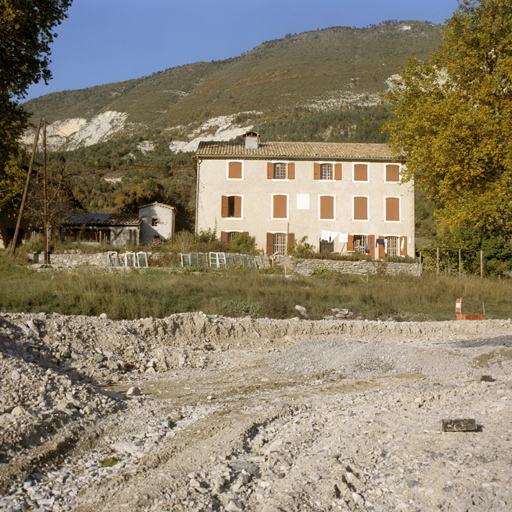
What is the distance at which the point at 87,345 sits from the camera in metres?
9.01

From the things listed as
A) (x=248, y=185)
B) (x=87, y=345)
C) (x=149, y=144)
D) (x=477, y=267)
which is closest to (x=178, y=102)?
(x=149, y=144)

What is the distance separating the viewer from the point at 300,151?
116 feet

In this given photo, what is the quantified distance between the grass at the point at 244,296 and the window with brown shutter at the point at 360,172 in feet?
52.4

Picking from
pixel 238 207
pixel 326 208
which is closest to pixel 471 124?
pixel 326 208

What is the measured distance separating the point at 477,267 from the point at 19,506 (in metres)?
24.8

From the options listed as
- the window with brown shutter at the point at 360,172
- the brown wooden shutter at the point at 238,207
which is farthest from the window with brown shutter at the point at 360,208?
the brown wooden shutter at the point at 238,207

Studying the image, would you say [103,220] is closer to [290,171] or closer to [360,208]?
[290,171]

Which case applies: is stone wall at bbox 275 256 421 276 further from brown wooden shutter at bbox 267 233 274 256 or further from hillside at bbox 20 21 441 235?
hillside at bbox 20 21 441 235

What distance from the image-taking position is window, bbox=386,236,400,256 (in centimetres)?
3447

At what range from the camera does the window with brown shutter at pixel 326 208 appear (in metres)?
34.7

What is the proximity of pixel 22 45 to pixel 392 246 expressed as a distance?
2530 cm

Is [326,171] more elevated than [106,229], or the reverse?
[326,171]

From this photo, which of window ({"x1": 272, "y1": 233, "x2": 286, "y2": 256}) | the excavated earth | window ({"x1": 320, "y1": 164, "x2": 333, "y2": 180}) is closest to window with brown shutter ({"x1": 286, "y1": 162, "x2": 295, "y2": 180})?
window ({"x1": 320, "y1": 164, "x2": 333, "y2": 180})

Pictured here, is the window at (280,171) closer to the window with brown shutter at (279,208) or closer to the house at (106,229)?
the window with brown shutter at (279,208)
